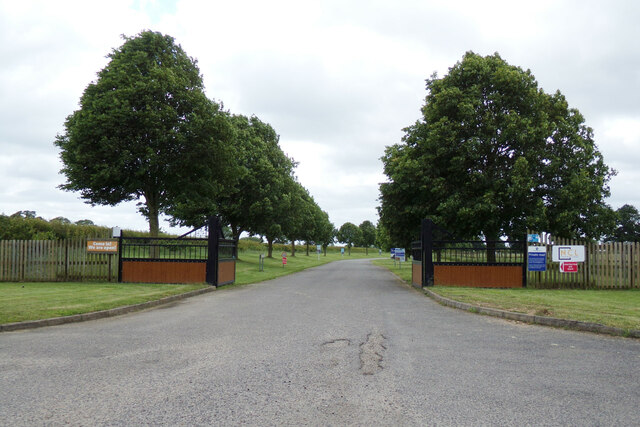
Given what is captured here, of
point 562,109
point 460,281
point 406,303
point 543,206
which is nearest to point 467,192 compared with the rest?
point 543,206

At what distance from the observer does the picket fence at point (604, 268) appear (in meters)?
18.0

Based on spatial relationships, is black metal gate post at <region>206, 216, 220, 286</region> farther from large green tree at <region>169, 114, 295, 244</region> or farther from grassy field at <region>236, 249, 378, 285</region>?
large green tree at <region>169, 114, 295, 244</region>

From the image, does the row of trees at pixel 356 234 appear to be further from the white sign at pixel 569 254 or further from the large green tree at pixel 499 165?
the white sign at pixel 569 254

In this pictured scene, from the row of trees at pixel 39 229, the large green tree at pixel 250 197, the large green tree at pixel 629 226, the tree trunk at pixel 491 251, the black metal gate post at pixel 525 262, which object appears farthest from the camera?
the large green tree at pixel 629 226

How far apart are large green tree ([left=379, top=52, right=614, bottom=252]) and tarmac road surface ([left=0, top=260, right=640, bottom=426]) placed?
12.0 meters

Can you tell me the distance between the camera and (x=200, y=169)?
27.8 meters

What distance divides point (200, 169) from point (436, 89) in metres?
14.3

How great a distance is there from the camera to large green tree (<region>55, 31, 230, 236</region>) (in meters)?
24.4

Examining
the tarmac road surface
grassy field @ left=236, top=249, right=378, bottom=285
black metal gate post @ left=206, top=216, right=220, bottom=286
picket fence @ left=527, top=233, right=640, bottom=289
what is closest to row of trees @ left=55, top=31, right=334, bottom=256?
grassy field @ left=236, top=249, right=378, bottom=285

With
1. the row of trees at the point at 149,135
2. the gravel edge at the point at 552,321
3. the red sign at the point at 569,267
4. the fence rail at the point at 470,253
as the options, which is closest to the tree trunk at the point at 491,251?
the fence rail at the point at 470,253


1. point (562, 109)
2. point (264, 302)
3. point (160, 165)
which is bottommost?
point (264, 302)

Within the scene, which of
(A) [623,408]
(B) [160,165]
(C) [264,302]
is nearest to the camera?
(A) [623,408]

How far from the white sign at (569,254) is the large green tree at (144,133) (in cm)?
1857

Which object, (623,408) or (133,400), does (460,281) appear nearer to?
(623,408)
